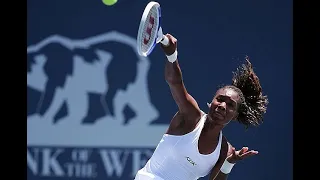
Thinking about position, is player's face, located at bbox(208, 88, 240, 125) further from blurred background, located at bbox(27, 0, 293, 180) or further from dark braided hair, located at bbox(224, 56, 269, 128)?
blurred background, located at bbox(27, 0, 293, 180)

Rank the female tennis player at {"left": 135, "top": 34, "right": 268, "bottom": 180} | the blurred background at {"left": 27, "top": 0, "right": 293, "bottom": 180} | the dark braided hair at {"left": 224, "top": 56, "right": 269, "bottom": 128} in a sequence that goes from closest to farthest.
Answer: the female tennis player at {"left": 135, "top": 34, "right": 268, "bottom": 180} < the dark braided hair at {"left": 224, "top": 56, "right": 269, "bottom": 128} < the blurred background at {"left": 27, "top": 0, "right": 293, "bottom": 180}

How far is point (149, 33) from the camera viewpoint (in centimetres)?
362

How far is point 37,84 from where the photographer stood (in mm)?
5883

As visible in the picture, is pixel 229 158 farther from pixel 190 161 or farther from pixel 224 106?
pixel 224 106

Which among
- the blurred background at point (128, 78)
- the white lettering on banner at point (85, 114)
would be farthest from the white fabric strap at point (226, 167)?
the white lettering on banner at point (85, 114)

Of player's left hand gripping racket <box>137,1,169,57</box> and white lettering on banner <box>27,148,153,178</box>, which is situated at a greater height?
player's left hand gripping racket <box>137,1,169,57</box>

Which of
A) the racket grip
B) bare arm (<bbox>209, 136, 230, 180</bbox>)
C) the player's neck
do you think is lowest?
bare arm (<bbox>209, 136, 230, 180</bbox>)

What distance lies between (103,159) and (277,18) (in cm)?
179

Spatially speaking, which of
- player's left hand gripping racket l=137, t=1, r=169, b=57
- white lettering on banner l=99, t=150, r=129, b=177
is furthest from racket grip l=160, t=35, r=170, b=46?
white lettering on banner l=99, t=150, r=129, b=177

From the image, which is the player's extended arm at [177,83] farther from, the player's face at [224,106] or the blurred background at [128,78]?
the blurred background at [128,78]

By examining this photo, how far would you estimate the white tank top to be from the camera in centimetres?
391

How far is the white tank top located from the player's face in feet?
0.42

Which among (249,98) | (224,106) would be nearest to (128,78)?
(249,98)
